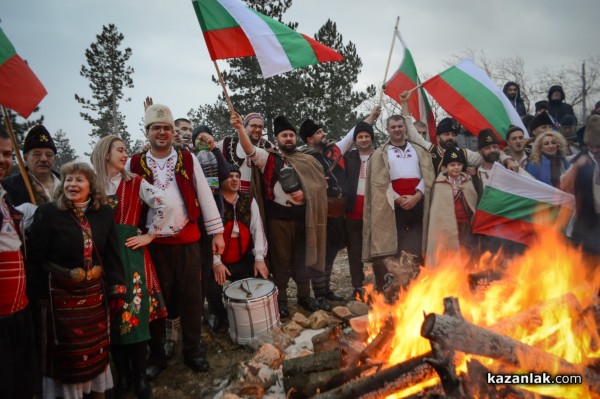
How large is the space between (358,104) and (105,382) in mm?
18742

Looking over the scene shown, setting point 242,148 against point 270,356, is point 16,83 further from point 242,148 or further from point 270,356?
point 270,356

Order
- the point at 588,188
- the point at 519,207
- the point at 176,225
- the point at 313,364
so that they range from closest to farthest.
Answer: the point at 313,364
the point at 176,225
the point at 588,188
the point at 519,207

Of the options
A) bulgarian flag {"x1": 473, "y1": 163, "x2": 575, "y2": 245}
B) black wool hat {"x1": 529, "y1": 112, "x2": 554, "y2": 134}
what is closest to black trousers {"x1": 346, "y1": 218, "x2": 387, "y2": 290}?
bulgarian flag {"x1": 473, "y1": 163, "x2": 575, "y2": 245}

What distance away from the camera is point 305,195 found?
475cm

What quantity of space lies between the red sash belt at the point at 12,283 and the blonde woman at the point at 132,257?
2.32ft

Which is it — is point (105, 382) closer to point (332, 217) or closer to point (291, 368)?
point (291, 368)

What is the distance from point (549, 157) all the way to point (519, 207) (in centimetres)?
126

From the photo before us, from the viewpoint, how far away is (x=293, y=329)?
396 cm

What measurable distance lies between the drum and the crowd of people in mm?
304

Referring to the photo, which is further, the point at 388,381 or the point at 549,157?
the point at 549,157

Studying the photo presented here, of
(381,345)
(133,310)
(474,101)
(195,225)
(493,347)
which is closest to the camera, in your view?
(493,347)

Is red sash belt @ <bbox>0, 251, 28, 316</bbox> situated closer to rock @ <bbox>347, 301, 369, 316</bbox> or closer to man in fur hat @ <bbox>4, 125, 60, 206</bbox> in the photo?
man in fur hat @ <bbox>4, 125, 60, 206</bbox>

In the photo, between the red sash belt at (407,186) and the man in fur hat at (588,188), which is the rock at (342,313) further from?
the man in fur hat at (588,188)

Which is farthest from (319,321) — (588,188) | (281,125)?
(588,188)
